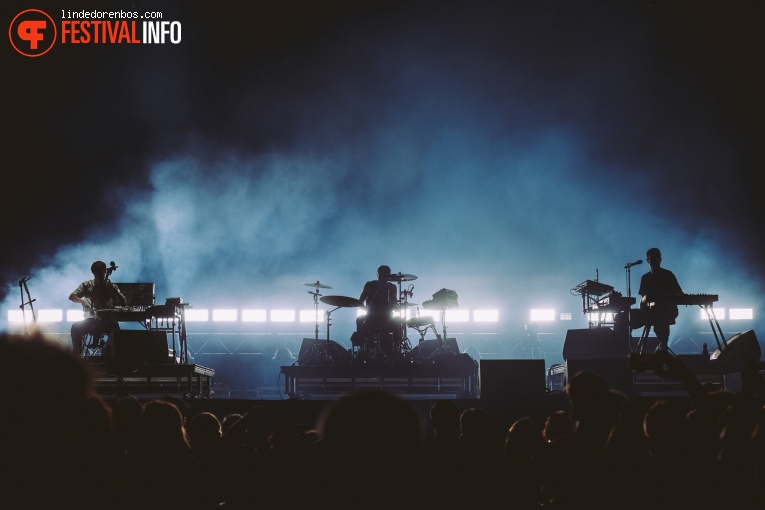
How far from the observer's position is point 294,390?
9227mm

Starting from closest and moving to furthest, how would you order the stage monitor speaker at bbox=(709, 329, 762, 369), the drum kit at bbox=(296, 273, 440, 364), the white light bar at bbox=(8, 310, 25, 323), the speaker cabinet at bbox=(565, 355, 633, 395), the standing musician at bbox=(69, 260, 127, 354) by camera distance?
1. the speaker cabinet at bbox=(565, 355, 633, 395)
2. the stage monitor speaker at bbox=(709, 329, 762, 369)
3. the standing musician at bbox=(69, 260, 127, 354)
4. the drum kit at bbox=(296, 273, 440, 364)
5. the white light bar at bbox=(8, 310, 25, 323)

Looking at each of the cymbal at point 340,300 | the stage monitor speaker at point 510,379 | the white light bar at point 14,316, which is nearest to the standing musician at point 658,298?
the stage monitor speaker at point 510,379

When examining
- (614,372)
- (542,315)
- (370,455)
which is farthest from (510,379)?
(542,315)

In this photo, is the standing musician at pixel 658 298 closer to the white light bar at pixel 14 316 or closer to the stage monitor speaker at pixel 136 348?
the stage monitor speaker at pixel 136 348

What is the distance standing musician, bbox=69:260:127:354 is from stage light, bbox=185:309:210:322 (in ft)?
20.0

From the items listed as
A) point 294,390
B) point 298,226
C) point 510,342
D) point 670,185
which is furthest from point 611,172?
point 294,390

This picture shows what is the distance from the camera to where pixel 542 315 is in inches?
619

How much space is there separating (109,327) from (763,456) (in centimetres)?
825

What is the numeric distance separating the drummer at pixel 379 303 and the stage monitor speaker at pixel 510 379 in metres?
3.01

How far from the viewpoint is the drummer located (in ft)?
31.4

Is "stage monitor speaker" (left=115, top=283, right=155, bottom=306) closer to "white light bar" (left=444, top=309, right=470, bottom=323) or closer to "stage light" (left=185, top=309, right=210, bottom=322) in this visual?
"stage light" (left=185, top=309, right=210, bottom=322)

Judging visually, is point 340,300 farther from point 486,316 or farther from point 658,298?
point 486,316

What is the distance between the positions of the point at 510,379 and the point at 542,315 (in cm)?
938

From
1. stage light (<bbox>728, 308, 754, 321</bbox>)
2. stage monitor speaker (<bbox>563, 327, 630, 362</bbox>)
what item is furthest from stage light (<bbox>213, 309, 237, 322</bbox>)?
stage light (<bbox>728, 308, 754, 321</bbox>)
